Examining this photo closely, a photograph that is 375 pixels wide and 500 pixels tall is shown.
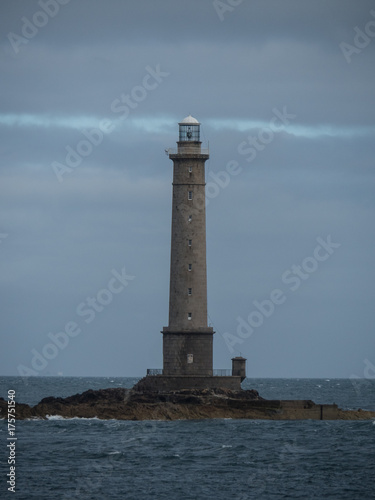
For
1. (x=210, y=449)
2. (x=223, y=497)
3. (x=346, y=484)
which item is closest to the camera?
(x=223, y=497)

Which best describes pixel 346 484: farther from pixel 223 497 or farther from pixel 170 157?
pixel 170 157

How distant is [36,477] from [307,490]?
404 inches

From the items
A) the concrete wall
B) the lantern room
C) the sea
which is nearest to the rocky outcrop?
the sea

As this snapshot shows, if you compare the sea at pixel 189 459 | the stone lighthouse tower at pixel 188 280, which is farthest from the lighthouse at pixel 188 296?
the sea at pixel 189 459

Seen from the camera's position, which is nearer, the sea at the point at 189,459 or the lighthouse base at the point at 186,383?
the sea at the point at 189,459

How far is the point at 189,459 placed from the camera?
5022 centimetres

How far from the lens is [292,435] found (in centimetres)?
5891

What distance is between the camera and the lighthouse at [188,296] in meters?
64.2

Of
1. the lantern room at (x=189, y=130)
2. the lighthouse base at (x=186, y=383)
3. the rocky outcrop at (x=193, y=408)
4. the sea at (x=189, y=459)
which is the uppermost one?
the lantern room at (x=189, y=130)

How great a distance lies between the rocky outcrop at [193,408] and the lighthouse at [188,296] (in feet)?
2.61

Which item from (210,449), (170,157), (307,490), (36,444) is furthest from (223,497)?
(170,157)

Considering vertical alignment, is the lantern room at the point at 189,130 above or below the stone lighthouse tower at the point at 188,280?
above

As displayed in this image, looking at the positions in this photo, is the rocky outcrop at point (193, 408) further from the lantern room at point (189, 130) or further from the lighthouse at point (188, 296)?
the lantern room at point (189, 130)

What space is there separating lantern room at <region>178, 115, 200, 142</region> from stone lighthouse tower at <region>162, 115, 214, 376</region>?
1.81 meters
